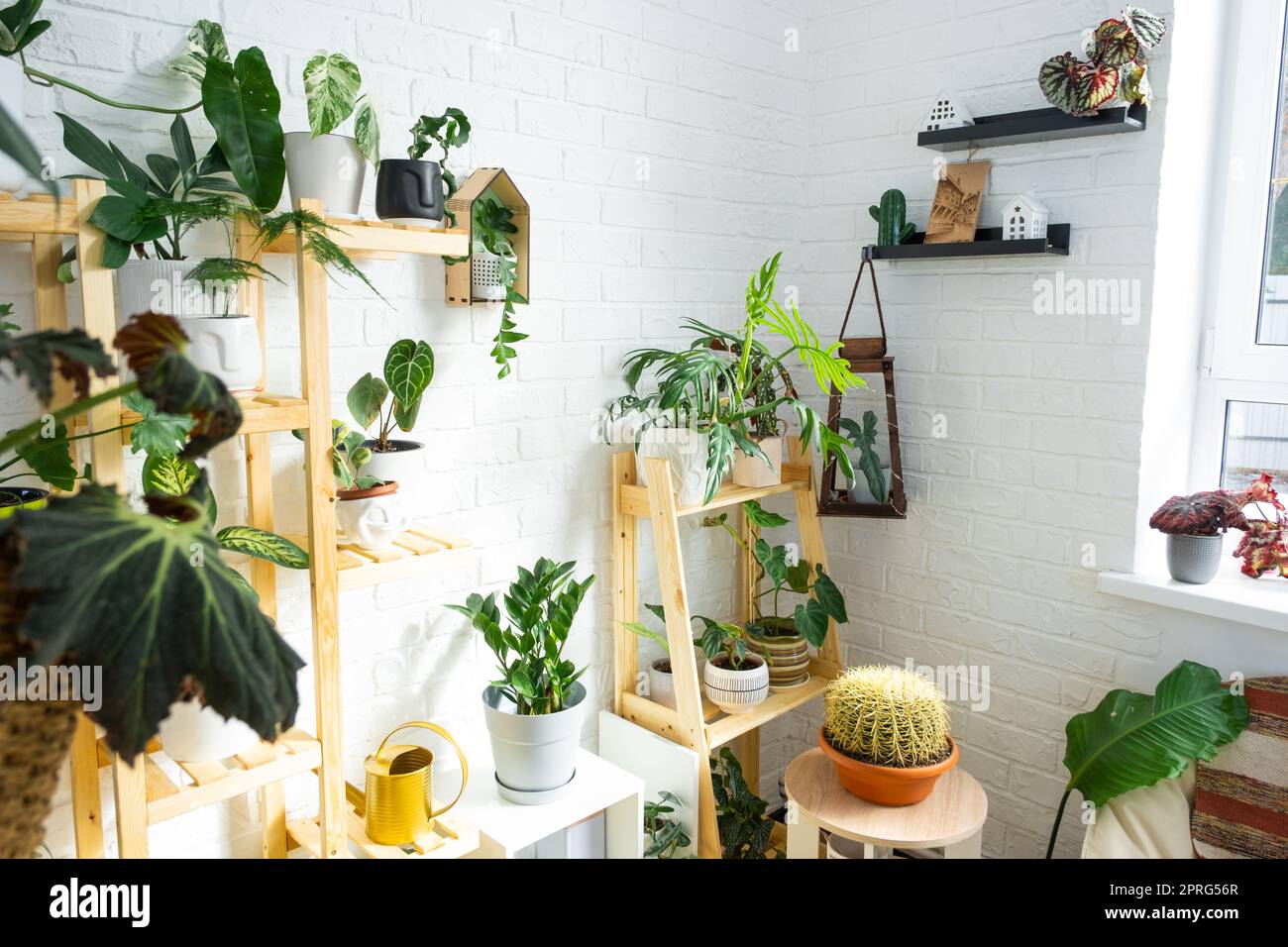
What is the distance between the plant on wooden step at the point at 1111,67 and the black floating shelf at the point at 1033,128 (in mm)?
28

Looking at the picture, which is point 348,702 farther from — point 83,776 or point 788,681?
point 788,681

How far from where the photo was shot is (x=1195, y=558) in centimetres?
191

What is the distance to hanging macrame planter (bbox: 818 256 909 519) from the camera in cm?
221

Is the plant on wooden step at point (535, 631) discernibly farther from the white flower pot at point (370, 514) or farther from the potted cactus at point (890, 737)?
the potted cactus at point (890, 737)

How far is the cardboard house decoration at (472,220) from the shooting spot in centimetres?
172

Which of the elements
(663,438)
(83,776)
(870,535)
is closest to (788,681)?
Result: (870,535)

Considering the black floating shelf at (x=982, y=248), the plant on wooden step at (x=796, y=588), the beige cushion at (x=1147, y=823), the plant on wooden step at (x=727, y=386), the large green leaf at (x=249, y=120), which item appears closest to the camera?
the large green leaf at (x=249, y=120)

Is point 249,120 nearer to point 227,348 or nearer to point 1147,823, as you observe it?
point 227,348

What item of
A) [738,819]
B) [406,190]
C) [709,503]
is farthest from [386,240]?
[738,819]

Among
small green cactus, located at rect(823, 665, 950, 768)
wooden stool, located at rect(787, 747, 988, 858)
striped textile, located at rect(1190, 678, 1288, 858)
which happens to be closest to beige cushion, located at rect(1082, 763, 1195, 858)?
striped textile, located at rect(1190, 678, 1288, 858)

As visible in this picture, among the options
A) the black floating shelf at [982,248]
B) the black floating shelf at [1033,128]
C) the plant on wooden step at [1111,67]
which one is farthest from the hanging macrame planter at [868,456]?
the plant on wooden step at [1111,67]

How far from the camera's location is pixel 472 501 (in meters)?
1.90

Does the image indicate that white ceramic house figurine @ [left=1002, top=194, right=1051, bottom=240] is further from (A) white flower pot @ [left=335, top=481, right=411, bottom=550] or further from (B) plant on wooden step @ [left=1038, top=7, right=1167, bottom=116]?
(A) white flower pot @ [left=335, top=481, right=411, bottom=550]

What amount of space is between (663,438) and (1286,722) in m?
1.24
